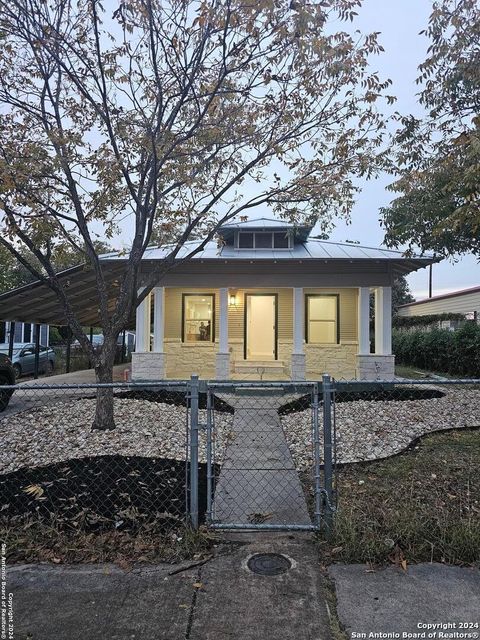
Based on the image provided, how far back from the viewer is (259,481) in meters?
4.36

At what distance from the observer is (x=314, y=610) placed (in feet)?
7.73

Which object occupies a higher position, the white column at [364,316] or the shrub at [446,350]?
the white column at [364,316]

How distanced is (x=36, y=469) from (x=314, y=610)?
351 centimetres

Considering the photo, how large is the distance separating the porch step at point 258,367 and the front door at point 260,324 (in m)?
0.56

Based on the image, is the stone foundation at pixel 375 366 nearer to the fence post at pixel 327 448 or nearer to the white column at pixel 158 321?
the white column at pixel 158 321

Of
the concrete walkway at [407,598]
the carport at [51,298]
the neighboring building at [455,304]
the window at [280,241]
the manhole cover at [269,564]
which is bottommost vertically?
the manhole cover at [269,564]

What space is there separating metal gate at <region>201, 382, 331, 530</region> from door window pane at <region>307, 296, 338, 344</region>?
4.81 metres

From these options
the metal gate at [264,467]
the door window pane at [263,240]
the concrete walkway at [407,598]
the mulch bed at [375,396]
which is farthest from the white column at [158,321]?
the concrete walkway at [407,598]

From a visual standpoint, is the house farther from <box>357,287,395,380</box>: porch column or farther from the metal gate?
the metal gate

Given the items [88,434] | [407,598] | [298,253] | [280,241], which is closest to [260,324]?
[280,241]

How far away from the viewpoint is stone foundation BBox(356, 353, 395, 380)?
10.8m

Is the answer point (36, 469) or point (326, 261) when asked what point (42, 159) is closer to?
point (36, 469)

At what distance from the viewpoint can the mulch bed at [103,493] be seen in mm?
3416

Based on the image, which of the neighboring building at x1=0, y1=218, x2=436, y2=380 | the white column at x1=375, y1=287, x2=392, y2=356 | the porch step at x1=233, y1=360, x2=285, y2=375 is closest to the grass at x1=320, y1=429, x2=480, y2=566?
the white column at x1=375, y1=287, x2=392, y2=356
